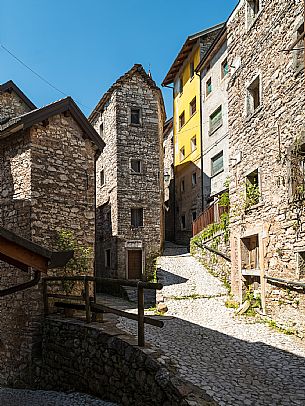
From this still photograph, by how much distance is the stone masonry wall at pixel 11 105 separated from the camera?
1513cm

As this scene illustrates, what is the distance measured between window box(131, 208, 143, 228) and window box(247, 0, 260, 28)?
10435 mm

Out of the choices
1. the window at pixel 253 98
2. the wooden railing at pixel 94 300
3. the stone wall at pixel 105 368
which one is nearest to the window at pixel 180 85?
the window at pixel 253 98

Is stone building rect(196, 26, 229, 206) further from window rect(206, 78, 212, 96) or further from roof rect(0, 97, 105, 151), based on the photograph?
roof rect(0, 97, 105, 151)

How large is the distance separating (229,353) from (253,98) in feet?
22.8

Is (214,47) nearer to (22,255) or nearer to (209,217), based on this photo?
(209,217)

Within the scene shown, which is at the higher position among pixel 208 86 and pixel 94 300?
pixel 208 86

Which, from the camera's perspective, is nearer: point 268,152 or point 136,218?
point 268,152

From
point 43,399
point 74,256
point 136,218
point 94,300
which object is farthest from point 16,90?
point 43,399

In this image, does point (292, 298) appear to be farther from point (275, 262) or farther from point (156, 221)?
point (156, 221)

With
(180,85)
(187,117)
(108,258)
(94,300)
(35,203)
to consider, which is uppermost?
(180,85)

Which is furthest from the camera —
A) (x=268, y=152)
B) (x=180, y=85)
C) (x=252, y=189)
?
(x=180, y=85)

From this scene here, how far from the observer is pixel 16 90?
1523 cm

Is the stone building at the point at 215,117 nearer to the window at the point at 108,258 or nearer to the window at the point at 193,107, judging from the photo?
the window at the point at 193,107

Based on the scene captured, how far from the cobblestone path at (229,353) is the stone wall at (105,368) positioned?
333mm
